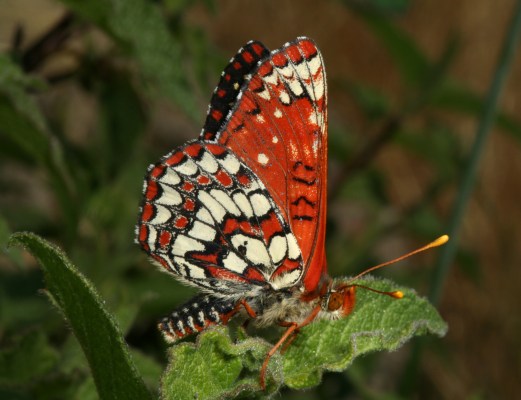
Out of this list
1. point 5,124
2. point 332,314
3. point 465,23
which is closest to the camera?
point 332,314

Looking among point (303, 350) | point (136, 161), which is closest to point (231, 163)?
point (303, 350)

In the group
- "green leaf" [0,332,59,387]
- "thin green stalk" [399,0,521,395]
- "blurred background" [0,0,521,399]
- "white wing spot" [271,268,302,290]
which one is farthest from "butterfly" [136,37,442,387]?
"thin green stalk" [399,0,521,395]

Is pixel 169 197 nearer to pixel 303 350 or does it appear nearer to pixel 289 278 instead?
pixel 289 278

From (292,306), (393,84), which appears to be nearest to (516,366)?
(393,84)

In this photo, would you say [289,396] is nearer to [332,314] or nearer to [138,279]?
[138,279]

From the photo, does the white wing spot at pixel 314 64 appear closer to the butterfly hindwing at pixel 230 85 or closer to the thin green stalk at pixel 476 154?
the butterfly hindwing at pixel 230 85

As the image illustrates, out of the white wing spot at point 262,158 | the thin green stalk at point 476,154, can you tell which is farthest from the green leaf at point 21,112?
the thin green stalk at point 476,154
